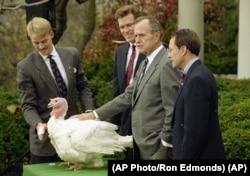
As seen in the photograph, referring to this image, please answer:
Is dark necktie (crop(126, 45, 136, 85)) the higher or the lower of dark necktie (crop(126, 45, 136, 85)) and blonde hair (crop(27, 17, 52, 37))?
the lower

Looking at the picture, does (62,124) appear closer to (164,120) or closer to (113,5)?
(164,120)

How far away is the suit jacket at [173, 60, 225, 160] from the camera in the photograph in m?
6.06

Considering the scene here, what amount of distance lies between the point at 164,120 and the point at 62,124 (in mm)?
864

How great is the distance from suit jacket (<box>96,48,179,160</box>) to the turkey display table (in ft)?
1.30

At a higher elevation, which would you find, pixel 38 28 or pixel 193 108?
pixel 38 28

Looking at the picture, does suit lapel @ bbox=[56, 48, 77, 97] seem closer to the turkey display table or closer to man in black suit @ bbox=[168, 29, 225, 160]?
the turkey display table

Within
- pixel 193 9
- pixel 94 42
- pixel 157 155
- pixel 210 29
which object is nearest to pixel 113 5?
pixel 94 42

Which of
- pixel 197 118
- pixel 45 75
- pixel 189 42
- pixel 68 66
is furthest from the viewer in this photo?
pixel 68 66

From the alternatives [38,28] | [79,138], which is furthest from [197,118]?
[38,28]

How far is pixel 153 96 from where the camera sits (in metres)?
6.82

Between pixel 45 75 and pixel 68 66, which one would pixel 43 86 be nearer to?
pixel 45 75

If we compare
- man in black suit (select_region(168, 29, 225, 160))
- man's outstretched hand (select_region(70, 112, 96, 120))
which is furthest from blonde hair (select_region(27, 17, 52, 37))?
man in black suit (select_region(168, 29, 225, 160))
